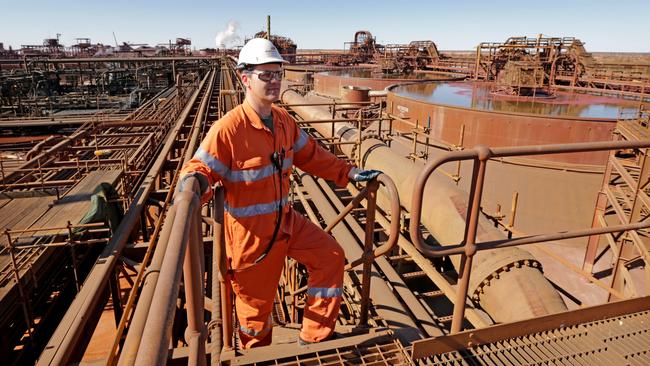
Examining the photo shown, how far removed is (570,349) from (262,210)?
223cm

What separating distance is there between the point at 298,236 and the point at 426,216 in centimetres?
299

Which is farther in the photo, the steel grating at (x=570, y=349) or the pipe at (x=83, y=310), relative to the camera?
the pipe at (x=83, y=310)

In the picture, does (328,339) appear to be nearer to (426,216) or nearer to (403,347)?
(403,347)

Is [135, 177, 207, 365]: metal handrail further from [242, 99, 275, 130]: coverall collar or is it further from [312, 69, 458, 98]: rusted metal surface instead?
[312, 69, 458, 98]: rusted metal surface

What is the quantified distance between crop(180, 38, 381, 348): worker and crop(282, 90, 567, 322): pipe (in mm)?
1265

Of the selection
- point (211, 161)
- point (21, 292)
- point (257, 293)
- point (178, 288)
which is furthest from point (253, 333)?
point (21, 292)

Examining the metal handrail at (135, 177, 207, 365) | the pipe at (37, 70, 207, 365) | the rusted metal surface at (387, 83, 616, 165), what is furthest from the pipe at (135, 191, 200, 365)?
the rusted metal surface at (387, 83, 616, 165)

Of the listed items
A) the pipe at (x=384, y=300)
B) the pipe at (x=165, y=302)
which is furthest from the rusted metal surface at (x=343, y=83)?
the pipe at (x=165, y=302)

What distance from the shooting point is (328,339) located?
290 centimetres

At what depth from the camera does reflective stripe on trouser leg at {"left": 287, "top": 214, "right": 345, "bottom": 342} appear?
9.49 feet

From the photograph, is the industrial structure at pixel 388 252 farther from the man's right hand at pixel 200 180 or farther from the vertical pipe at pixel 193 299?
the man's right hand at pixel 200 180

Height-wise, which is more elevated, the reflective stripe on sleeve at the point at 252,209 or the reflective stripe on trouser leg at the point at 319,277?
the reflective stripe on sleeve at the point at 252,209

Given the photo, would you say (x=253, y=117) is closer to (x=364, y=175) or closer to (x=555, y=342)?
(x=364, y=175)

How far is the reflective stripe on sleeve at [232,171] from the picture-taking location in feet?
8.52
